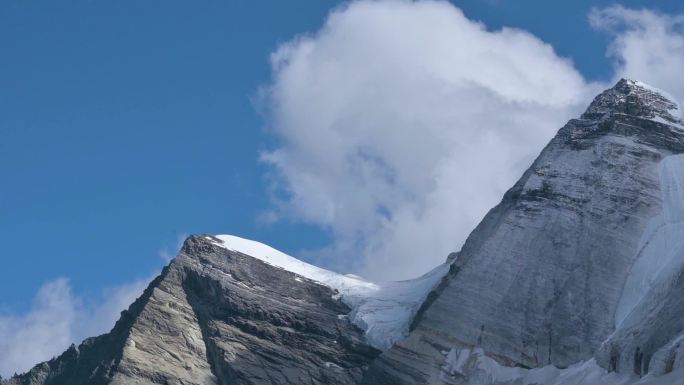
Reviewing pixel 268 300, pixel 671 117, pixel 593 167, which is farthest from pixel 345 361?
pixel 671 117

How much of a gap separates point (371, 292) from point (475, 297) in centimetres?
1898

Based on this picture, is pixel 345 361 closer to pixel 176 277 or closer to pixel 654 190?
pixel 176 277

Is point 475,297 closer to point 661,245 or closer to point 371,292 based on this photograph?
point 661,245

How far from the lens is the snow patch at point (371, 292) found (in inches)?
6432

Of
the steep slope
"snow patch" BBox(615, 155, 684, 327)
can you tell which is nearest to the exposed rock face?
the steep slope

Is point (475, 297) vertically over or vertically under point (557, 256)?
under

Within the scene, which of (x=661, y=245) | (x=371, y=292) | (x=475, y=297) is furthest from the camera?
(x=371, y=292)

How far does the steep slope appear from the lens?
152 meters

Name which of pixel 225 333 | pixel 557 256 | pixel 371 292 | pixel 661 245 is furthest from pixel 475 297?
pixel 225 333

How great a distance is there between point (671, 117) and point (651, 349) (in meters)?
56.9

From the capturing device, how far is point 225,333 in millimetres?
161375

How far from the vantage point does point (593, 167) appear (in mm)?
168125

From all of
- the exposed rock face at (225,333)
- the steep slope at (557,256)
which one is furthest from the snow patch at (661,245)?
the exposed rock face at (225,333)

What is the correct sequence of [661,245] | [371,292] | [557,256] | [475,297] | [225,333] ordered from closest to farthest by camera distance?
[475,297], [661,245], [557,256], [225,333], [371,292]
